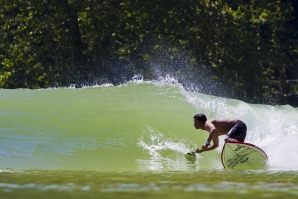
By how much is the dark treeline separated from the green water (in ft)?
25.6

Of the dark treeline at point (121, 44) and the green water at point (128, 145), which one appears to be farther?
the dark treeline at point (121, 44)

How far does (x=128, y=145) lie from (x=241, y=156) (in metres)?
3.24

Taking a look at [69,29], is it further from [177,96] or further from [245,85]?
[177,96]

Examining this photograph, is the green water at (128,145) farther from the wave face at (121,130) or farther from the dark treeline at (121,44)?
the dark treeline at (121,44)

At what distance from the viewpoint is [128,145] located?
15773 mm

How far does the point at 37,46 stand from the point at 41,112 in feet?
46.1

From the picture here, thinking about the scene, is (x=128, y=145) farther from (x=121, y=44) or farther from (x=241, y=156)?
(x=121, y=44)

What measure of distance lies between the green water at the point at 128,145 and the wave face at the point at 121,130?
2 centimetres

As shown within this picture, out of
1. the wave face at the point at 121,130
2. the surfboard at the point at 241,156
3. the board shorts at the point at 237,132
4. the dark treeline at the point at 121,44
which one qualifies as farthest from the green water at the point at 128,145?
the dark treeline at the point at 121,44

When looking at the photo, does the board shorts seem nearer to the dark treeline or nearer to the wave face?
the wave face

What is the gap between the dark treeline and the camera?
31594 millimetres

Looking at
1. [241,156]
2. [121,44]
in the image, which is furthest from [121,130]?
[121,44]

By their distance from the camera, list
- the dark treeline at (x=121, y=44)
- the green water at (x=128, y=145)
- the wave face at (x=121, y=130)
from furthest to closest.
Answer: the dark treeline at (x=121, y=44) < the wave face at (x=121, y=130) < the green water at (x=128, y=145)

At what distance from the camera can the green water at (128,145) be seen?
861cm
